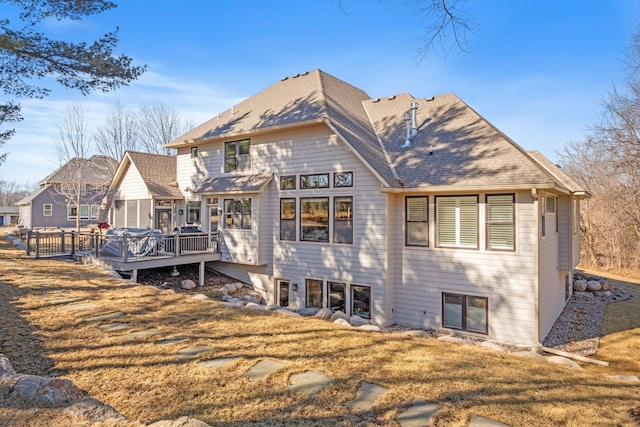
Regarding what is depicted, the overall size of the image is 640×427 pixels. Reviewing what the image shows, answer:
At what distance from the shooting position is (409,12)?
4785 mm

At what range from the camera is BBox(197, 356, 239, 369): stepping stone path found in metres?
4.10

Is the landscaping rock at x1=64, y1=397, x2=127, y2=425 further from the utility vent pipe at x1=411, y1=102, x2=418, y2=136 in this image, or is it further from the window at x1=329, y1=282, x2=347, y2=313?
the utility vent pipe at x1=411, y1=102, x2=418, y2=136

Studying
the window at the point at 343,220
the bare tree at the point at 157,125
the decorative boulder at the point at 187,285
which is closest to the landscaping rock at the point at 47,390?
the window at the point at 343,220

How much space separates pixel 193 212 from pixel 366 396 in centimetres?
1371

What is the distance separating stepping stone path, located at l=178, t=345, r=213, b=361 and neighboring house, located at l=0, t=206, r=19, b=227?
60.3m

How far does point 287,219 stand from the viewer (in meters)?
12.8

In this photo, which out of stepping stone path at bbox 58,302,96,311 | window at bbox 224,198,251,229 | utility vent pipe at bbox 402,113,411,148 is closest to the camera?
stepping stone path at bbox 58,302,96,311

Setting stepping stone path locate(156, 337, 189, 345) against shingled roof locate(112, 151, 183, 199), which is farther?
shingled roof locate(112, 151, 183, 199)

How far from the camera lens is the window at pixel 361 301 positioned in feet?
36.2

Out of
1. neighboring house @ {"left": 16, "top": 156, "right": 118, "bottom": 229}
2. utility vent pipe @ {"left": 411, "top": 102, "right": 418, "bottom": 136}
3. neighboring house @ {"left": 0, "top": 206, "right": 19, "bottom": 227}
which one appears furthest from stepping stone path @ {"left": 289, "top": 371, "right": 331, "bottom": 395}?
neighboring house @ {"left": 0, "top": 206, "right": 19, "bottom": 227}

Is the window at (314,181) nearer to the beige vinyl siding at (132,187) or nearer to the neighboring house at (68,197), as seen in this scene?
the beige vinyl siding at (132,187)

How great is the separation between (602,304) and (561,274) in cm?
312

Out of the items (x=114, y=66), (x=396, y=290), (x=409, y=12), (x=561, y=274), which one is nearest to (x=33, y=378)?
(x=409, y=12)

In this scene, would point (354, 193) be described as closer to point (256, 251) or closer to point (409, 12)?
point (256, 251)
